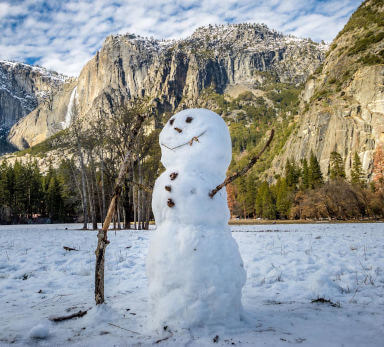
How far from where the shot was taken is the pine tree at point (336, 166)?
152ft

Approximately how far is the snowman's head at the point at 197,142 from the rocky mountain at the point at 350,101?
170 feet

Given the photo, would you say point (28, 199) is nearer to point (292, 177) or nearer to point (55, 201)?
point (55, 201)

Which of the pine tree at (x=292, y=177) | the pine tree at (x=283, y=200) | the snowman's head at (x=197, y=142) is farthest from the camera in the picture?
the pine tree at (x=292, y=177)

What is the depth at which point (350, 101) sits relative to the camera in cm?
5122

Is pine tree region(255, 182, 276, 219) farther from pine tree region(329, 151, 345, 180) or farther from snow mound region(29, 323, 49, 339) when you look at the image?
snow mound region(29, 323, 49, 339)

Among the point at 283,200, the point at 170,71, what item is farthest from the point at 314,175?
the point at 170,71

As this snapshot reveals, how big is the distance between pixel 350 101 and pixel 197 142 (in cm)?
5966

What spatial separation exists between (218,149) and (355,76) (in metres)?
61.5

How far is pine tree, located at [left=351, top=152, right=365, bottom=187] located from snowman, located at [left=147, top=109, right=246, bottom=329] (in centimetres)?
4590

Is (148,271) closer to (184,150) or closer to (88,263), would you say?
(184,150)

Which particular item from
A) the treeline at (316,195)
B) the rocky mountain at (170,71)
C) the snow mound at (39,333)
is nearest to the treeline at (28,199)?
the treeline at (316,195)

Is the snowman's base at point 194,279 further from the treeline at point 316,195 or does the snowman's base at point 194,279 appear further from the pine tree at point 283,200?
the pine tree at point 283,200

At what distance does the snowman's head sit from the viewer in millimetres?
2932

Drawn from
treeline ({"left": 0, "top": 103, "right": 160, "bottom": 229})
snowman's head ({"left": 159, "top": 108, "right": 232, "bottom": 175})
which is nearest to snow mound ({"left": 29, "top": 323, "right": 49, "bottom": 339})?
snowman's head ({"left": 159, "top": 108, "right": 232, "bottom": 175})
